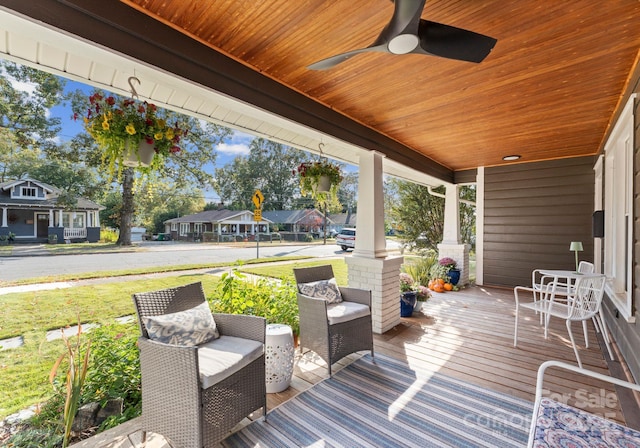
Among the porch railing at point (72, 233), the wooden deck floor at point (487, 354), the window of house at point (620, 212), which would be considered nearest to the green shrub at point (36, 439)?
the wooden deck floor at point (487, 354)

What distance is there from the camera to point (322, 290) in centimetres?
305

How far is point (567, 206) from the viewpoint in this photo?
18.2 ft

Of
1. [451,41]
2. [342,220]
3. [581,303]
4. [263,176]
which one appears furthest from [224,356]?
[342,220]

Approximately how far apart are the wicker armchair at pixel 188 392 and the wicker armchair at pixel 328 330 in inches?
28.2

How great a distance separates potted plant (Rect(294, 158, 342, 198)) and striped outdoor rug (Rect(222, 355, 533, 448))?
188 cm

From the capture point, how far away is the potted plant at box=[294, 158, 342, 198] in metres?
3.24

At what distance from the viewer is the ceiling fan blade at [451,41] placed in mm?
1592

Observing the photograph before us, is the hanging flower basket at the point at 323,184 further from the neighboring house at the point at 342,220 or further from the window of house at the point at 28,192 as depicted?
the neighboring house at the point at 342,220

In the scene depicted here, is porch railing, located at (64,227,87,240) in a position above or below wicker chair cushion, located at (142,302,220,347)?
above

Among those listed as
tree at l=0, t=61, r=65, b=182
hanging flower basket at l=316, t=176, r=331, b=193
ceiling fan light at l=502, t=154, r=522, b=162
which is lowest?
hanging flower basket at l=316, t=176, r=331, b=193

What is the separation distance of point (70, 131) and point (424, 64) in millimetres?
2968

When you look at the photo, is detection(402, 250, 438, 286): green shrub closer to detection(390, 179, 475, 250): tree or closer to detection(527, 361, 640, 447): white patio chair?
detection(390, 179, 475, 250): tree

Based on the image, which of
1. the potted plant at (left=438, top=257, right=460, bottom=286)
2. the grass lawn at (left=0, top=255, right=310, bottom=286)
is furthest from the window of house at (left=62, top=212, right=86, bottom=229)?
the potted plant at (left=438, top=257, right=460, bottom=286)

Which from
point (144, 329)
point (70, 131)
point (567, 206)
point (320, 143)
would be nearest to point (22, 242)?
point (70, 131)
